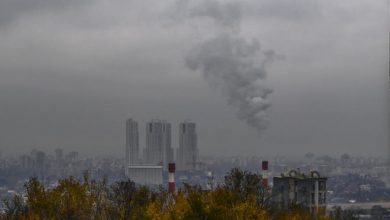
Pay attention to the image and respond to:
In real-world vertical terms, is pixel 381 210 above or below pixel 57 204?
below

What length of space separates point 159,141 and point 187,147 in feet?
22.0

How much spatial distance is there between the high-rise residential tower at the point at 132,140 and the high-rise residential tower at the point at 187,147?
1115 cm

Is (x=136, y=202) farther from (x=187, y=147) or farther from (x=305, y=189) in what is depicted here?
(x=187, y=147)

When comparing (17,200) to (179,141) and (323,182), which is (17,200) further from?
(179,141)

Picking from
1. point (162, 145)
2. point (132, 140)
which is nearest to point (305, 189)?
point (162, 145)

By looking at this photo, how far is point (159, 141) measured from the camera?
15538 centimetres

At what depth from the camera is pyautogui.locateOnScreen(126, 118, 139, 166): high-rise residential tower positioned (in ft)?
527

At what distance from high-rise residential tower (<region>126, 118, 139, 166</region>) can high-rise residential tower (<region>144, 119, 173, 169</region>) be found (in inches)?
192

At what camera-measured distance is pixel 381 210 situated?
2815 inches

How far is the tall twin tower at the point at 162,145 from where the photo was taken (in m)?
153

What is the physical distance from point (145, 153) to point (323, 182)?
117953 millimetres

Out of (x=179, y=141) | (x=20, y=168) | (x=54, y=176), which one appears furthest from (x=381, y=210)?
(x=20, y=168)

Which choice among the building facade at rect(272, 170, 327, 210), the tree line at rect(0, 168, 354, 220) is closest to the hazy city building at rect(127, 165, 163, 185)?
the building facade at rect(272, 170, 327, 210)

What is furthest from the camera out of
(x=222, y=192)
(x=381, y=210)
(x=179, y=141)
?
(x=179, y=141)
